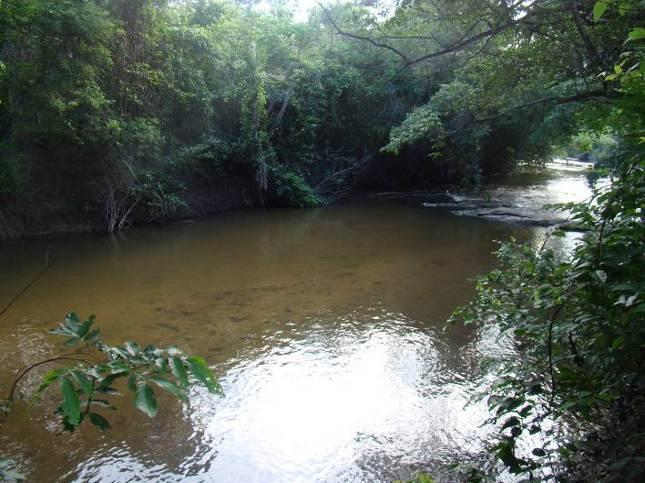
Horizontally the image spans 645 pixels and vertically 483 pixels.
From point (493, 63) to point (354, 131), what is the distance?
1030 cm

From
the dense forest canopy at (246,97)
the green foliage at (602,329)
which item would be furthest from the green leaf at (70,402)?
the dense forest canopy at (246,97)

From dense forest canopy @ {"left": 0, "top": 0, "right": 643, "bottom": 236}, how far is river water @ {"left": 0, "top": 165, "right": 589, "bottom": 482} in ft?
5.34

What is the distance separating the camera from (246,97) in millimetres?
12516

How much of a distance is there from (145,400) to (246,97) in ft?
39.7


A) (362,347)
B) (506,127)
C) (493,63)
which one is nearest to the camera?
(362,347)

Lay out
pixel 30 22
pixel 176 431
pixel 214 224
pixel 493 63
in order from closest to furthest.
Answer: pixel 176 431 → pixel 493 63 → pixel 30 22 → pixel 214 224

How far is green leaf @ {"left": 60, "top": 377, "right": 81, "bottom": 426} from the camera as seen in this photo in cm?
116

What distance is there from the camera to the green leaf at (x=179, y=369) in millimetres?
1196

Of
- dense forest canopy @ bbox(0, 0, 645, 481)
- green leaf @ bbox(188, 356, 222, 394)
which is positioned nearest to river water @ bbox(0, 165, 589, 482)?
dense forest canopy @ bbox(0, 0, 645, 481)

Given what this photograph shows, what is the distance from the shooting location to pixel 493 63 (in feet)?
18.2

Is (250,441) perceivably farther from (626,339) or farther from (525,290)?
(626,339)

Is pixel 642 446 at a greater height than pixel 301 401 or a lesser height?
greater

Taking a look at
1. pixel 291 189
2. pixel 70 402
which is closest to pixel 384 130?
pixel 291 189

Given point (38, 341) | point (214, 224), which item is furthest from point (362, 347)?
point (214, 224)
